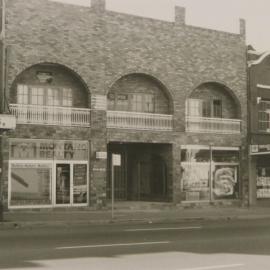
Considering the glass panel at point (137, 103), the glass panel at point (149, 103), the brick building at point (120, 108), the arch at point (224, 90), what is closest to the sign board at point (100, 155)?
the brick building at point (120, 108)

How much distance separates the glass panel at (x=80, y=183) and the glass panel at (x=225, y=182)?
275 inches

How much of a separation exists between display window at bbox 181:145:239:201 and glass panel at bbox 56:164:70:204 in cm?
590

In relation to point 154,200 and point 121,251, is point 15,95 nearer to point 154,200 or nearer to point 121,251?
point 154,200

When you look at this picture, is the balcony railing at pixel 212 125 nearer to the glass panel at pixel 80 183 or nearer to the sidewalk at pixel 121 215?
the sidewalk at pixel 121 215

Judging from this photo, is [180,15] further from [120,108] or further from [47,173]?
[47,173]

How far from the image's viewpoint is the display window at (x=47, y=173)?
24.2m

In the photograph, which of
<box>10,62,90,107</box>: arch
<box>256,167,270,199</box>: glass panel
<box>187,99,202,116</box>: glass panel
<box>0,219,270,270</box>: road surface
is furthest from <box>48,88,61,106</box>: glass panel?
<box>256,167,270,199</box>: glass panel

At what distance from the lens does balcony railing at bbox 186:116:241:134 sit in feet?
94.8

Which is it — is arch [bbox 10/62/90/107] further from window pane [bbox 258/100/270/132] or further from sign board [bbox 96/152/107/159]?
window pane [bbox 258/100/270/132]

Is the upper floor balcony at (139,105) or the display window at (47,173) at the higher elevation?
the upper floor balcony at (139,105)

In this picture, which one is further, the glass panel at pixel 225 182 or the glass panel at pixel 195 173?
the glass panel at pixel 225 182

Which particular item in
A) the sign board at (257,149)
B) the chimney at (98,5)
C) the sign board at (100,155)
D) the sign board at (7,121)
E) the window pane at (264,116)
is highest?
the chimney at (98,5)

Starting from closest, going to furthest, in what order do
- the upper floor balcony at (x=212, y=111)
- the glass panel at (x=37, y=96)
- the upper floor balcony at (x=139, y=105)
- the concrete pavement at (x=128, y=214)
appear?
the concrete pavement at (x=128, y=214), the glass panel at (x=37, y=96), the upper floor balcony at (x=139, y=105), the upper floor balcony at (x=212, y=111)

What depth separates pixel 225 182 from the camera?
2969 cm
